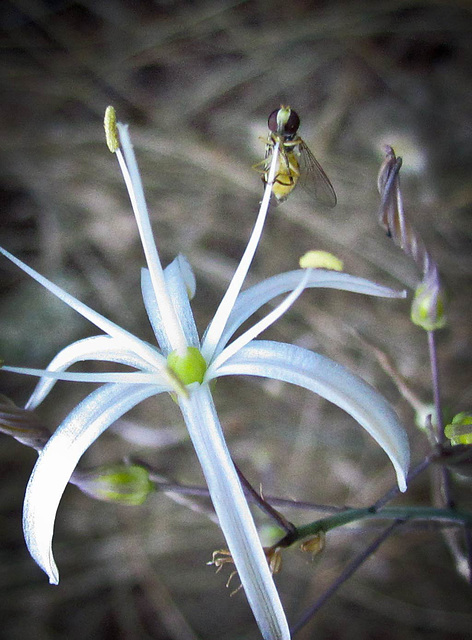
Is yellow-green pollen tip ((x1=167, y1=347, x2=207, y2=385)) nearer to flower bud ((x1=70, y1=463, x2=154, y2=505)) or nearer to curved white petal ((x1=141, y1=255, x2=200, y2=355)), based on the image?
curved white petal ((x1=141, y1=255, x2=200, y2=355))

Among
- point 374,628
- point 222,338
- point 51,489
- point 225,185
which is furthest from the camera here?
point 225,185

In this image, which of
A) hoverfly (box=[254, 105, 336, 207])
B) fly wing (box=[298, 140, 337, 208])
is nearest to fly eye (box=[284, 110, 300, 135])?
hoverfly (box=[254, 105, 336, 207])

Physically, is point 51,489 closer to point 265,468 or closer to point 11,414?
point 11,414

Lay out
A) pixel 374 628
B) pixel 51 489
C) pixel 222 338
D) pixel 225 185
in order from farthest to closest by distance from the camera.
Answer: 1. pixel 225 185
2. pixel 374 628
3. pixel 222 338
4. pixel 51 489

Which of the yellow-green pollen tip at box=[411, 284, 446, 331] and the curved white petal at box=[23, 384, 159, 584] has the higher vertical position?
the yellow-green pollen tip at box=[411, 284, 446, 331]

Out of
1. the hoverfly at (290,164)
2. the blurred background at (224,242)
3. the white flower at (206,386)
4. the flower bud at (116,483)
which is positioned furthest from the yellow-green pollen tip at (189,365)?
the blurred background at (224,242)

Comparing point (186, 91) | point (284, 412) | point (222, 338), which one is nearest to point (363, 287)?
point (222, 338)

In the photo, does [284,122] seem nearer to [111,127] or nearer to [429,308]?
[111,127]
